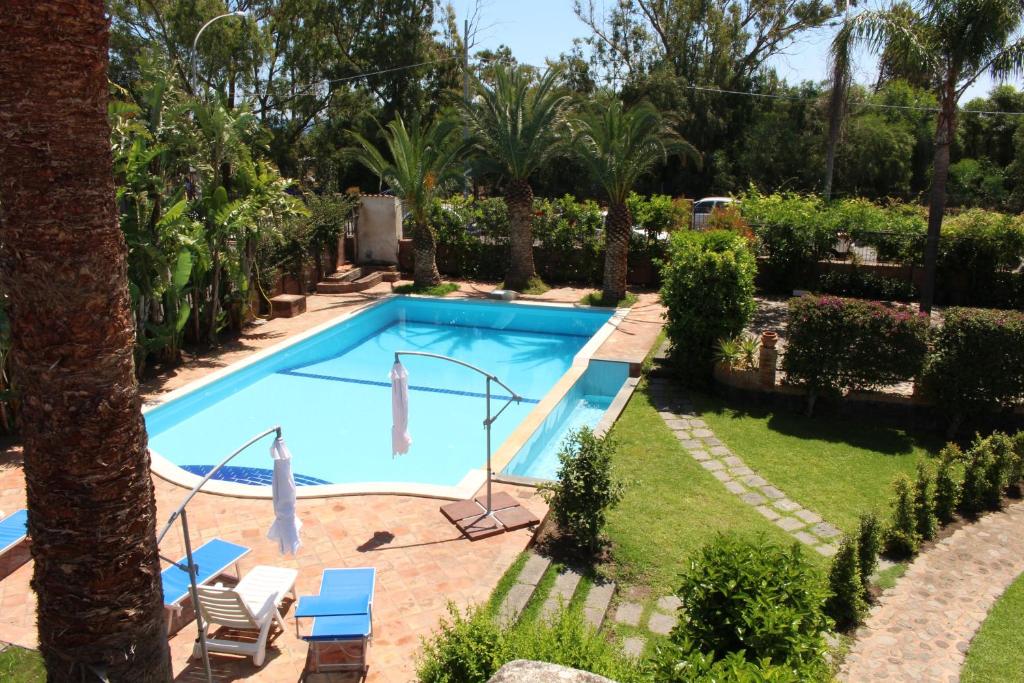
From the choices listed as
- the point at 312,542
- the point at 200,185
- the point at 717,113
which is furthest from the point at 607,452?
the point at 717,113

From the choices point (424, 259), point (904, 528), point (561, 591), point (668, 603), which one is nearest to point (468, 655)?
point (561, 591)

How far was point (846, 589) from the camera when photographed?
716 cm

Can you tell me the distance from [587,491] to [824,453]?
467 centimetres

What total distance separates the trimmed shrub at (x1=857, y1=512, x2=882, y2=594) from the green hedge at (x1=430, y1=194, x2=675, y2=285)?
14.7 meters

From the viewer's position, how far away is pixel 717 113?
124 ft

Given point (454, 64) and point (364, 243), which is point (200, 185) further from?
point (454, 64)

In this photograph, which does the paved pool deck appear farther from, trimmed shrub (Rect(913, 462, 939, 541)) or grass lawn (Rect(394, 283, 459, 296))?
grass lawn (Rect(394, 283, 459, 296))

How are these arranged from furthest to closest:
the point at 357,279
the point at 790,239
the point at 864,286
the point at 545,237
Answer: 1. the point at 357,279
2. the point at 545,237
3. the point at 790,239
4. the point at 864,286

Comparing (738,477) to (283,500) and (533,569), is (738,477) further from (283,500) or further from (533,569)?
(283,500)

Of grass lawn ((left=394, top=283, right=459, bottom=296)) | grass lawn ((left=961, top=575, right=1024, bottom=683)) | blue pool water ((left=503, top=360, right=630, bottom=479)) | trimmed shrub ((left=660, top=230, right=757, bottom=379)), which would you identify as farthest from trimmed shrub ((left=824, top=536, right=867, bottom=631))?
grass lawn ((left=394, top=283, right=459, bottom=296))

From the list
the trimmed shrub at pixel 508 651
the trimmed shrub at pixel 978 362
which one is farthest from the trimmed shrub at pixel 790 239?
the trimmed shrub at pixel 508 651

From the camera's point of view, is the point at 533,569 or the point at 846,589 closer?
the point at 846,589

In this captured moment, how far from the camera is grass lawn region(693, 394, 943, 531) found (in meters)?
9.80

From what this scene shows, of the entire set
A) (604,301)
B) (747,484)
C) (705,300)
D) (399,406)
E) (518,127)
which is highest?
(518,127)
